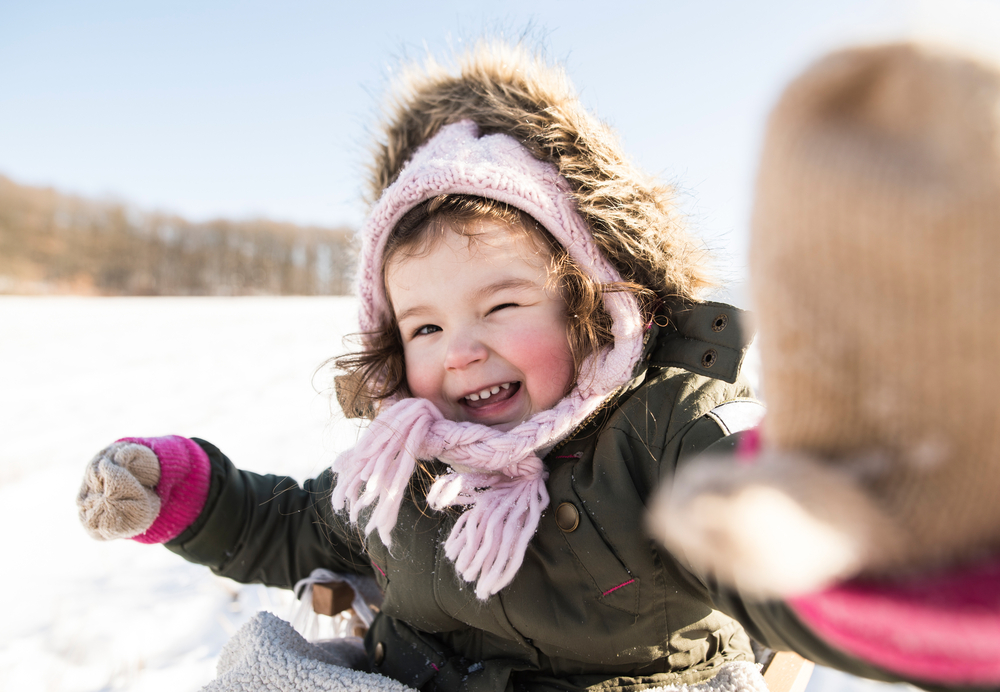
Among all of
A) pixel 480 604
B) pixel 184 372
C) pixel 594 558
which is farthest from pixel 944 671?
pixel 184 372

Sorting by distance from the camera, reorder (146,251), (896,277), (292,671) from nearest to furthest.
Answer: (896,277), (292,671), (146,251)

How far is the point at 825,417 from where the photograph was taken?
1.24ft

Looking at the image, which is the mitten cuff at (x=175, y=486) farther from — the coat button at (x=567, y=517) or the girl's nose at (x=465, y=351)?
the coat button at (x=567, y=517)

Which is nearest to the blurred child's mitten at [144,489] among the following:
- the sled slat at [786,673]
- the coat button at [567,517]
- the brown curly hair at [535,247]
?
the brown curly hair at [535,247]

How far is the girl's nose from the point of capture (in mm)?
1176

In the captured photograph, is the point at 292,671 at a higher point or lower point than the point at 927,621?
lower

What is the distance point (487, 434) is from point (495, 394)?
6.0 inches

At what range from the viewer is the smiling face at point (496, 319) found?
3.88ft

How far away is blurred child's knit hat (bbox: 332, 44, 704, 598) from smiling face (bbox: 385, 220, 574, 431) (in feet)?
0.23

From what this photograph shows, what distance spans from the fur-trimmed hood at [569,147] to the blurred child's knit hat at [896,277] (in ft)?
2.93

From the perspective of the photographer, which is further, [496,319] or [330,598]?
[330,598]

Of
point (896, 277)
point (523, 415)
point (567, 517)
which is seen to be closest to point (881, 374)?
point (896, 277)

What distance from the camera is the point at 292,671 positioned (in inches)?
46.2

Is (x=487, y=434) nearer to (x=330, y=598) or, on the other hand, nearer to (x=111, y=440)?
(x=330, y=598)
